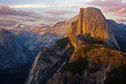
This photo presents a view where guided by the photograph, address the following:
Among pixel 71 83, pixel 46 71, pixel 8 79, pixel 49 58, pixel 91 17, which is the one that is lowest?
pixel 8 79

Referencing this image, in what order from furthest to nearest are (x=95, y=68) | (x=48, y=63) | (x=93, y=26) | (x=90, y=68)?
(x=93, y=26) → (x=48, y=63) → (x=90, y=68) → (x=95, y=68)

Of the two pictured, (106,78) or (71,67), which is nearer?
(106,78)

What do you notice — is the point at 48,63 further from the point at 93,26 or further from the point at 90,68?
the point at 90,68

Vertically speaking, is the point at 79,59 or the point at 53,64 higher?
the point at 79,59

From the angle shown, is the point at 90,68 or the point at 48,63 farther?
the point at 48,63

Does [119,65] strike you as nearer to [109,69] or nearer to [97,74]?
[109,69]

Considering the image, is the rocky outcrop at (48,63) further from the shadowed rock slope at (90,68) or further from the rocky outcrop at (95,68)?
the rocky outcrop at (95,68)

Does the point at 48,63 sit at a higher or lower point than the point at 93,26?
lower

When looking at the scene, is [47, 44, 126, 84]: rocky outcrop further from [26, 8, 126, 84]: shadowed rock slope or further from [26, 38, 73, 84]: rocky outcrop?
[26, 38, 73, 84]: rocky outcrop

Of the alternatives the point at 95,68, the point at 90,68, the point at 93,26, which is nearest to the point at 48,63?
the point at 93,26

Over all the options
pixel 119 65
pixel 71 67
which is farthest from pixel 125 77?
pixel 71 67
